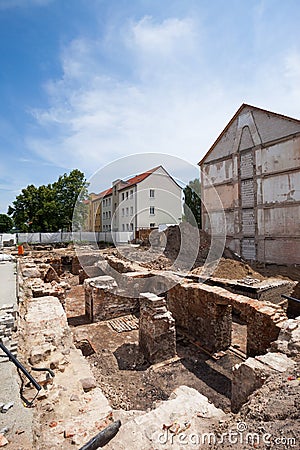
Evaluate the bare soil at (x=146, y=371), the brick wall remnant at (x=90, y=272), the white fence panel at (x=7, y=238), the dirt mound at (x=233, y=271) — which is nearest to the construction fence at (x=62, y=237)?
Answer: the white fence panel at (x=7, y=238)

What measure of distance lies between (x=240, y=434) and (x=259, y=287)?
10.0 m

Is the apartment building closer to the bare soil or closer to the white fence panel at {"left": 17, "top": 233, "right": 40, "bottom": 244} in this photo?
the white fence panel at {"left": 17, "top": 233, "right": 40, "bottom": 244}

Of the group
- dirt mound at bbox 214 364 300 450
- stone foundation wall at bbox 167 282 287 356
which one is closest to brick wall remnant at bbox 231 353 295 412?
dirt mound at bbox 214 364 300 450

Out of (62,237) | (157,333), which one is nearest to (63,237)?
(62,237)

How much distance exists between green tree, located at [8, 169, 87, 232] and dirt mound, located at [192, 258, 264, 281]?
21289mm

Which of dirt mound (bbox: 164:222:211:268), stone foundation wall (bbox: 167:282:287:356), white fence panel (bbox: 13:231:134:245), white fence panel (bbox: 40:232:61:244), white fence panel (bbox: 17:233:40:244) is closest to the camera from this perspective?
stone foundation wall (bbox: 167:282:287:356)

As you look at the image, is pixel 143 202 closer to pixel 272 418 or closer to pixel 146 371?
pixel 146 371

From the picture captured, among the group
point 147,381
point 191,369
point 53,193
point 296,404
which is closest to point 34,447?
point 296,404

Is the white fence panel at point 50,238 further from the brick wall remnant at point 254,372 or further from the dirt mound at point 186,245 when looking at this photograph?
the brick wall remnant at point 254,372

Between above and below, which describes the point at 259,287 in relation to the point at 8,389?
below

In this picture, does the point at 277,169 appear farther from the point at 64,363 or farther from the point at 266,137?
the point at 64,363

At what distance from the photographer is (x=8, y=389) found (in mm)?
2580

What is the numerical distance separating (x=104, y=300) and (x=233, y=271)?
27.5ft

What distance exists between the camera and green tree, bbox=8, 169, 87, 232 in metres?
31.8
